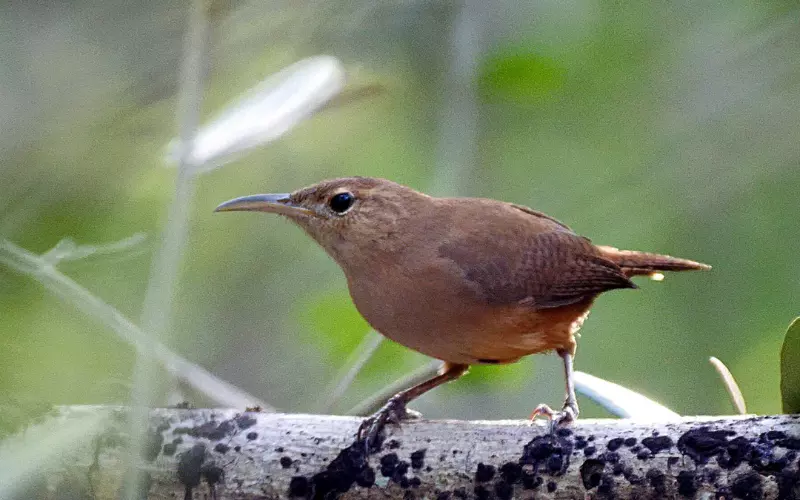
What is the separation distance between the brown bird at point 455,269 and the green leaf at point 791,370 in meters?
0.56

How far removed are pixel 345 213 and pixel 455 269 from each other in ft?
1.39

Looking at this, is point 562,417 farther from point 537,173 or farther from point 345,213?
point 537,173

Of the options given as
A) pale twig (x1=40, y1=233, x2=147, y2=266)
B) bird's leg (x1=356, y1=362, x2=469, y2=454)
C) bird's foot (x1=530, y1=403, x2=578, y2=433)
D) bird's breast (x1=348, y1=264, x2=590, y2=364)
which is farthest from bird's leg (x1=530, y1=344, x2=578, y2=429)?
pale twig (x1=40, y1=233, x2=147, y2=266)

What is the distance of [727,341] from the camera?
14.8ft

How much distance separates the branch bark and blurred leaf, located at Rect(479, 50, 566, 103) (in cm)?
166

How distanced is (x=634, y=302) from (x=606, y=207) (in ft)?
2.01

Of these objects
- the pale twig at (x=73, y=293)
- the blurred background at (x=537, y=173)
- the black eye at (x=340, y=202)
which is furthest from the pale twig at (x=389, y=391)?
the pale twig at (x=73, y=293)

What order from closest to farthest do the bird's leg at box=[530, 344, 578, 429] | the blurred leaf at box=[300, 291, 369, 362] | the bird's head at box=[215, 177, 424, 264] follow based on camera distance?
the bird's leg at box=[530, 344, 578, 429] < the bird's head at box=[215, 177, 424, 264] < the blurred leaf at box=[300, 291, 369, 362]

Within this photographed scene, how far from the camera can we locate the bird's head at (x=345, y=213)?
267 centimetres

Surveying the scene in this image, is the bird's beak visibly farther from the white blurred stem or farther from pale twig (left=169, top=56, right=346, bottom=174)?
the white blurred stem

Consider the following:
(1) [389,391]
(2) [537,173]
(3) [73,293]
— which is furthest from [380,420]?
(2) [537,173]

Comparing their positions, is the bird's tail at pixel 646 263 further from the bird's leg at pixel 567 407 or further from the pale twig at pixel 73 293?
the pale twig at pixel 73 293

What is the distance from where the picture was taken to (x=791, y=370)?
69.2 inches

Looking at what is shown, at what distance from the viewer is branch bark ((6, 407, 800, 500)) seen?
1.77 metres
